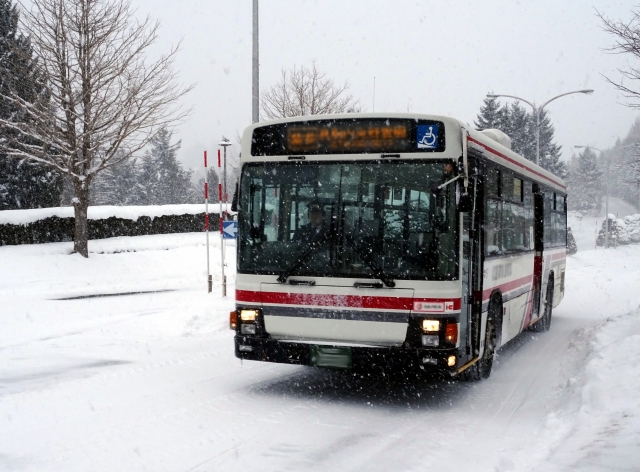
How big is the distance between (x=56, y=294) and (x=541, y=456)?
17564mm

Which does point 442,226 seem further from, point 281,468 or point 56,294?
point 56,294

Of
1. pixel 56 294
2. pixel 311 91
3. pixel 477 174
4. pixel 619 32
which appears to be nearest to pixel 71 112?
pixel 56 294

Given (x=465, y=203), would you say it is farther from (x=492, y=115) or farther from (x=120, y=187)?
(x=120, y=187)

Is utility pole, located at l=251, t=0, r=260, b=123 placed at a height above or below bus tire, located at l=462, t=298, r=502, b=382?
above

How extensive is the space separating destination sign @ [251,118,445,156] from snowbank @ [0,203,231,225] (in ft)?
68.1

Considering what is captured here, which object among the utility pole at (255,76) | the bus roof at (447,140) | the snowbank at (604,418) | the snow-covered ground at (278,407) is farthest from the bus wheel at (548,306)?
the utility pole at (255,76)

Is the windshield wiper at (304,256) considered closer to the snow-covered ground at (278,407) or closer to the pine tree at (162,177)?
the snow-covered ground at (278,407)

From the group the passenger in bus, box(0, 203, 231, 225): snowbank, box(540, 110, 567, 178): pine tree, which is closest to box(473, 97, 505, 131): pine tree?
box(540, 110, 567, 178): pine tree

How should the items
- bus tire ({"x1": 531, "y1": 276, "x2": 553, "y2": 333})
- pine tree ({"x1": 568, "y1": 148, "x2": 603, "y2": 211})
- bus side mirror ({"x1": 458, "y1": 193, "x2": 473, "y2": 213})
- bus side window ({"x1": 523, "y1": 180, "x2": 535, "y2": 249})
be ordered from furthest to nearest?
pine tree ({"x1": 568, "y1": 148, "x2": 603, "y2": 211})
bus tire ({"x1": 531, "y1": 276, "x2": 553, "y2": 333})
bus side window ({"x1": 523, "y1": 180, "x2": 535, "y2": 249})
bus side mirror ({"x1": 458, "y1": 193, "x2": 473, "y2": 213})

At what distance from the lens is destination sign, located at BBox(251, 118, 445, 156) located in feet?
24.3

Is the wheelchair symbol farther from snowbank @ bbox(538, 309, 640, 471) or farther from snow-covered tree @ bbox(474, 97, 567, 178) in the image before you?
snow-covered tree @ bbox(474, 97, 567, 178)

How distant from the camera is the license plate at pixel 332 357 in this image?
7.31 metres

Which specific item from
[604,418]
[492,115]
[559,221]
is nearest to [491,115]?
[492,115]

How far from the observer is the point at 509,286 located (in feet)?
33.5
